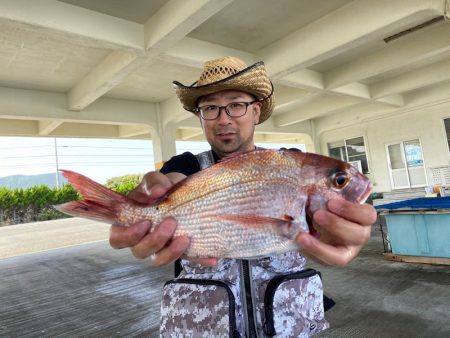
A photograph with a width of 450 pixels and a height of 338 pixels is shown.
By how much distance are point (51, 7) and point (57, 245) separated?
948 cm

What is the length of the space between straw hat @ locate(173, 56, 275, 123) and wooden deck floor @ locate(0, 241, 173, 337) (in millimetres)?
3084

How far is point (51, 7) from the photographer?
4.71 meters

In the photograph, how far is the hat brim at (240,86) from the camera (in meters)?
1.52

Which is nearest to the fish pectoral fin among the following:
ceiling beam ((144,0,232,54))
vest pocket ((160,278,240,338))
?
vest pocket ((160,278,240,338))

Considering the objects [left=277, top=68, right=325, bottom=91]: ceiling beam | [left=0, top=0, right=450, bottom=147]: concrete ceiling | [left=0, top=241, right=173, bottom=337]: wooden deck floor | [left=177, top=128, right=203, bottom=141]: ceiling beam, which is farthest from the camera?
[left=177, top=128, right=203, bottom=141]: ceiling beam

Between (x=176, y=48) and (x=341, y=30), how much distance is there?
299 centimetres

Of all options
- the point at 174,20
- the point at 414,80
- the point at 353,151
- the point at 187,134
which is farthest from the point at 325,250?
the point at 353,151

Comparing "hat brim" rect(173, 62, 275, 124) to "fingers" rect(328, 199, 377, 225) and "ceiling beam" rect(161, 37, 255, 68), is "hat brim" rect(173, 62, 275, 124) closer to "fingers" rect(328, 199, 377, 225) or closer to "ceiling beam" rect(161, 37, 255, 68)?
"fingers" rect(328, 199, 377, 225)

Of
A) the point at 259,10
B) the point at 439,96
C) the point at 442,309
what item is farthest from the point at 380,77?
the point at 442,309

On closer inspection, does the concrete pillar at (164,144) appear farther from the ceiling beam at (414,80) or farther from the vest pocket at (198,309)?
the vest pocket at (198,309)

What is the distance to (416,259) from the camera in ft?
18.3

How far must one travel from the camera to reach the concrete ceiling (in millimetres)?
5086

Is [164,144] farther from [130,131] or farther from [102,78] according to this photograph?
[102,78]

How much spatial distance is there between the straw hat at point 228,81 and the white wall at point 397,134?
45.6 feet
